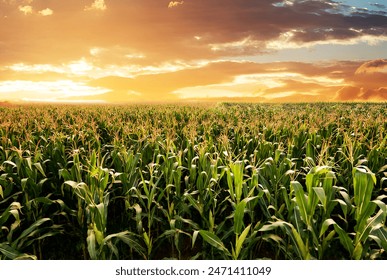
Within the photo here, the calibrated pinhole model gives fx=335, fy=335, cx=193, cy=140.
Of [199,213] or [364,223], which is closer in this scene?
[364,223]

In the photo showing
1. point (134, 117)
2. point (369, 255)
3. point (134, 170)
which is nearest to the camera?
point (369, 255)

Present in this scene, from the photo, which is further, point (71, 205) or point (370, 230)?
point (71, 205)

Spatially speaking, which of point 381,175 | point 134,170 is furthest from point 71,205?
point 381,175

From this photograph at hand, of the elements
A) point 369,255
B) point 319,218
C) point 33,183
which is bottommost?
point 369,255

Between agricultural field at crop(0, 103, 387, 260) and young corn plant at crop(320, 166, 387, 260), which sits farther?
agricultural field at crop(0, 103, 387, 260)

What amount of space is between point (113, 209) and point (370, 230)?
3385mm

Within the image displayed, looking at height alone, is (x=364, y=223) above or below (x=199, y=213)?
above

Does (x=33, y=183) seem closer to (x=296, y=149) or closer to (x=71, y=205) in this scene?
(x=71, y=205)

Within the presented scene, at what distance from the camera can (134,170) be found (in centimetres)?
452

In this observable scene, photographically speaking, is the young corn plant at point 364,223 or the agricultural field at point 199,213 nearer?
the young corn plant at point 364,223

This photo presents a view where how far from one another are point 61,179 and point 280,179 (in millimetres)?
3198
